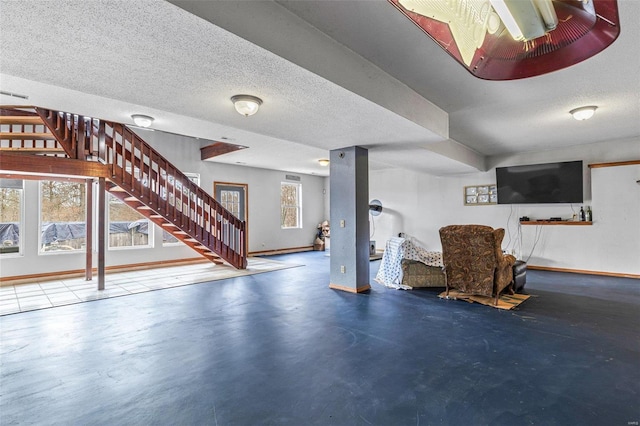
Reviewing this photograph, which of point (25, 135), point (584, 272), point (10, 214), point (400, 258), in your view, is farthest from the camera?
point (584, 272)

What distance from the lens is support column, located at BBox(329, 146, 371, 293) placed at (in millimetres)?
5055

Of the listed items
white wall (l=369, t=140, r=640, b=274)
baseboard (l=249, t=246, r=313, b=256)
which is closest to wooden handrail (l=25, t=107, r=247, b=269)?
baseboard (l=249, t=246, r=313, b=256)

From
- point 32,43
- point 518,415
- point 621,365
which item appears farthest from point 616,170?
point 32,43

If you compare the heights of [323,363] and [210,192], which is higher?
[210,192]

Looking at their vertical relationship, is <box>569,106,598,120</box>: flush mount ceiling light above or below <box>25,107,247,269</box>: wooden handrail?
above

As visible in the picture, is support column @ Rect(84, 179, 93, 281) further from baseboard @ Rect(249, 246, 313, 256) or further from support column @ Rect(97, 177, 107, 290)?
baseboard @ Rect(249, 246, 313, 256)

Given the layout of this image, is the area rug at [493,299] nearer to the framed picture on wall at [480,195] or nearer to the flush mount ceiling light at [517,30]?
the flush mount ceiling light at [517,30]

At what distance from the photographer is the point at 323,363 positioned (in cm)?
264

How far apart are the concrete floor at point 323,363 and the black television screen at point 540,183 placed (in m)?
2.83

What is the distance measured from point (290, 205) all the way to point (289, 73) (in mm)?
8260

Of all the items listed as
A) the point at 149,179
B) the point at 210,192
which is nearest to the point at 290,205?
the point at 210,192

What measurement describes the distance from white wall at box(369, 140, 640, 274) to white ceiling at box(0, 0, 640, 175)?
153cm

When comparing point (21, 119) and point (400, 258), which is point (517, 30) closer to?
point (400, 258)

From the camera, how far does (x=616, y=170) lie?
6160mm
